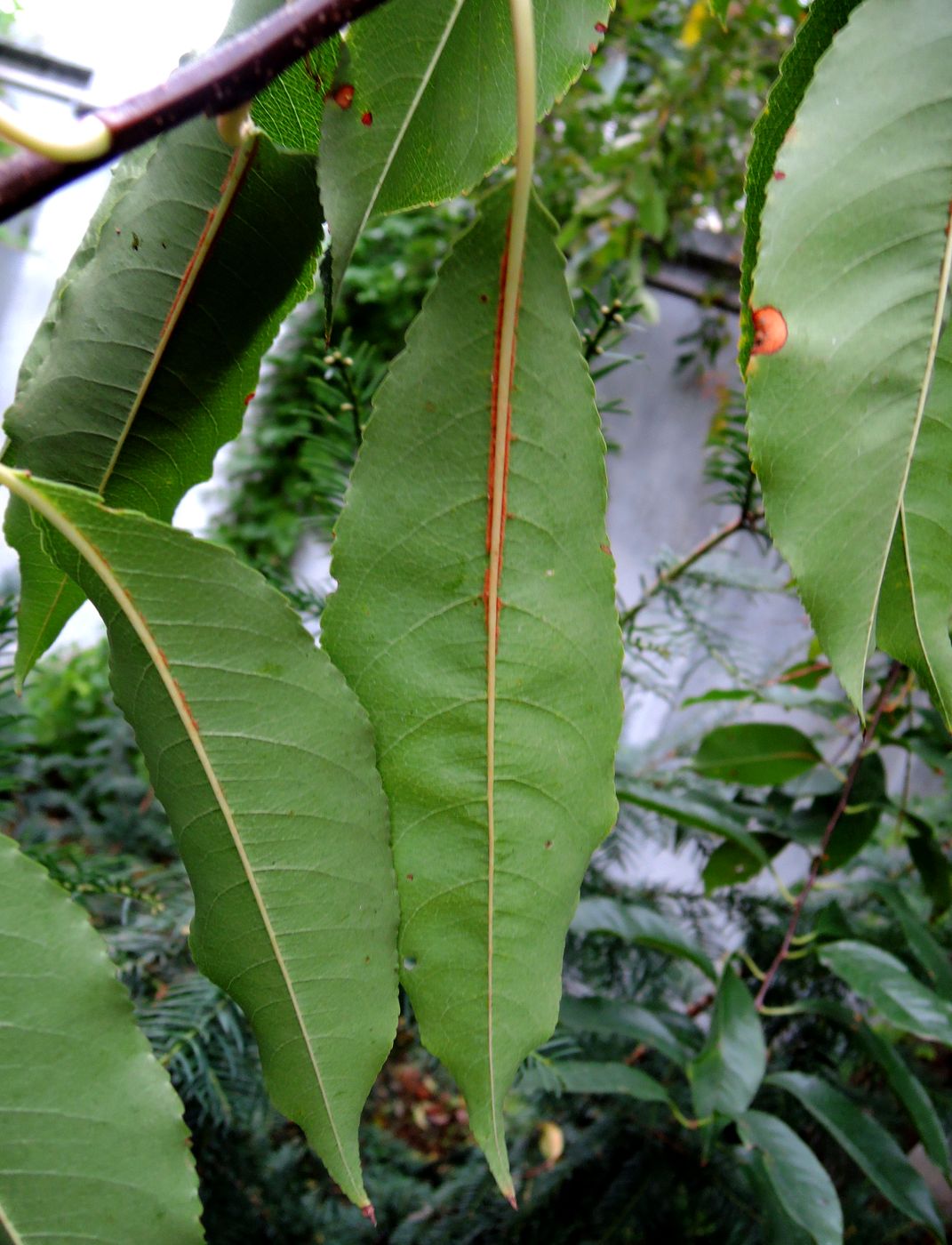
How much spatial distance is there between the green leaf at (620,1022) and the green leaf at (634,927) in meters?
0.05

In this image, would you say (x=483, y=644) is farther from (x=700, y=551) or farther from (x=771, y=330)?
(x=700, y=551)

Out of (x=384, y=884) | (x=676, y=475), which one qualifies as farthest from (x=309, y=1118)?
(x=676, y=475)

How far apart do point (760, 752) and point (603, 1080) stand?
0.27 metres

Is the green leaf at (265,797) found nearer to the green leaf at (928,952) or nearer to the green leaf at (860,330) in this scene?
the green leaf at (860,330)

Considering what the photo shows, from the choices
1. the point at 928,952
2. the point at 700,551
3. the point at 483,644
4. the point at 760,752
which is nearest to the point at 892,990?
the point at 928,952

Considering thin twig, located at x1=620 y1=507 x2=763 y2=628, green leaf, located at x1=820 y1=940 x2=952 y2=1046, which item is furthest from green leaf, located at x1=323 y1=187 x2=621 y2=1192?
green leaf, located at x1=820 y1=940 x2=952 y2=1046

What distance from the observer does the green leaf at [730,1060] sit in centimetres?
55

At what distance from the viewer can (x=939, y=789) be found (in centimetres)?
166

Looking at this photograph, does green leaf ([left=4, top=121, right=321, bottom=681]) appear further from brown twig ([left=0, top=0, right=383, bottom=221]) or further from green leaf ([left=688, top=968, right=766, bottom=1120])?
green leaf ([left=688, top=968, right=766, bottom=1120])

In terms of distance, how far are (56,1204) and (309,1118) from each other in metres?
0.06

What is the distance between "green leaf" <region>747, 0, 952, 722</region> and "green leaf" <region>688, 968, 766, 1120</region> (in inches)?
17.0

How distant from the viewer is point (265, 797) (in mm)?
228

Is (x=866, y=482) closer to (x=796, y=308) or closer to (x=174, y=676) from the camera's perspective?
(x=796, y=308)

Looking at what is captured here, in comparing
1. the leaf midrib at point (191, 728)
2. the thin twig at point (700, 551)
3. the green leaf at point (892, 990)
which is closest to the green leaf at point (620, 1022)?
the green leaf at point (892, 990)
